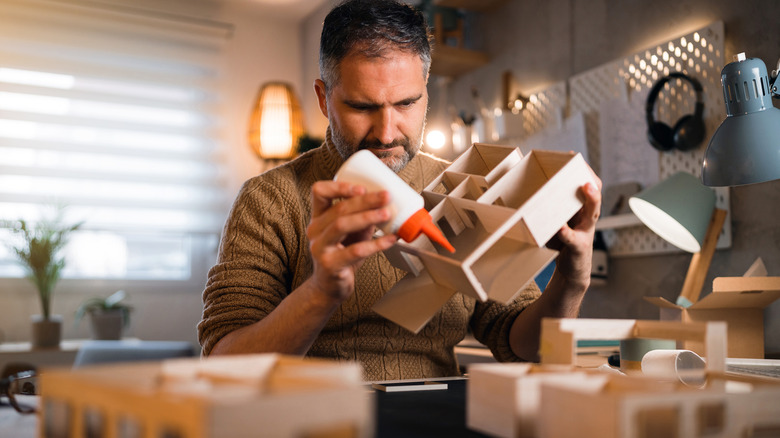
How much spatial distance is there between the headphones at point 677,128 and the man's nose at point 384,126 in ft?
3.48

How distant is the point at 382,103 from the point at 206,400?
83cm

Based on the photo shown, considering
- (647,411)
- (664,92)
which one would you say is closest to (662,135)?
(664,92)

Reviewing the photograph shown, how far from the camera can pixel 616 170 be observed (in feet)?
6.93

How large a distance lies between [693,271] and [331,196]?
1.24 meters

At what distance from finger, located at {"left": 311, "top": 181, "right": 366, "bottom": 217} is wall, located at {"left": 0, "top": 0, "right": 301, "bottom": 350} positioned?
3.28 meters

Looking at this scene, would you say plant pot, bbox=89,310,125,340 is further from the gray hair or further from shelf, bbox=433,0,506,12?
the gray hair

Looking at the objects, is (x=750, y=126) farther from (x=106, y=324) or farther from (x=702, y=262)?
(x=106, y=324)

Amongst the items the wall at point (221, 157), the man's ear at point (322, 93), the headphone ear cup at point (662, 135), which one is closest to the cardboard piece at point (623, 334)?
the man's ear at point (322, 93)

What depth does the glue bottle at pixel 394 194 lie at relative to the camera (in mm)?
684

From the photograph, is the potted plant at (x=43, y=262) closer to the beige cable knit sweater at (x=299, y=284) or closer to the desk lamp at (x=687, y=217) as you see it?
the beige cable knit sweater at (x=299, y=284)

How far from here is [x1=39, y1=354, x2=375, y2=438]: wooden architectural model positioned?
339 millimetres

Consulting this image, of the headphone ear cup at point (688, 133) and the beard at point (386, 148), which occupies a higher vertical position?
the headphone ear cup at point (688, 133)

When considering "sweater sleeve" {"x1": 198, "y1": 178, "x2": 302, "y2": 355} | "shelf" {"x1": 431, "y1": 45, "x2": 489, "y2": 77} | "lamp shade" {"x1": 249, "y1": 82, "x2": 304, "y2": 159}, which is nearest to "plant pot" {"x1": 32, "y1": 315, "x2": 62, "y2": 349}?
"lamp shade" {"x1": 249, "y1": 82, "x2": 304, "y2": 159}

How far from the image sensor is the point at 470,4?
8.95ft
